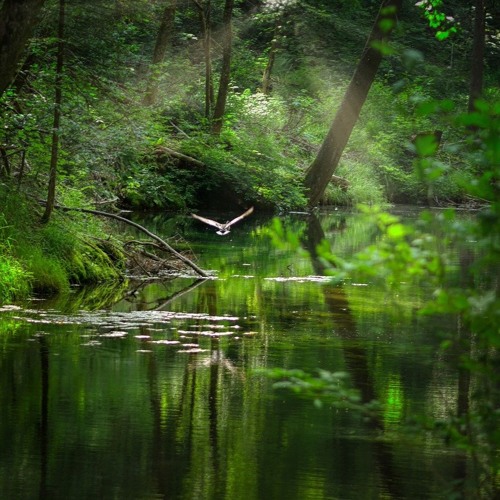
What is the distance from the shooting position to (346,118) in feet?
86.4

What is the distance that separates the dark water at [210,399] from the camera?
573 cm

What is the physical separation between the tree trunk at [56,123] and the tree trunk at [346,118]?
448 inches

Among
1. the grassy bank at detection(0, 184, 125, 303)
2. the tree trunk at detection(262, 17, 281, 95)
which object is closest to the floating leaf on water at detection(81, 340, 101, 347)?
the grassy bank at detection(0, 184, 125, 303)

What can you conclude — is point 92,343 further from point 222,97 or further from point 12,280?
point 222,97

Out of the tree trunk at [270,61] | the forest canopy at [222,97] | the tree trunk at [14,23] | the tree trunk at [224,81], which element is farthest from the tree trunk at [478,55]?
the tree trunk at [14,23]

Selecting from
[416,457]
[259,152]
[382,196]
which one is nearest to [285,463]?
[416,457]

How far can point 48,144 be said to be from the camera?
13.7 metres

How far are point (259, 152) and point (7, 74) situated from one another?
2184 centimetres

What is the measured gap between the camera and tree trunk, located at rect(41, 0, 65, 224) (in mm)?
13031

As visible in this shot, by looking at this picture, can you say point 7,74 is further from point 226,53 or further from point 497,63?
point 497,63

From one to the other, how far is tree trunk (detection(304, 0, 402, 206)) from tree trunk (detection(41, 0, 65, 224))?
11378 mm

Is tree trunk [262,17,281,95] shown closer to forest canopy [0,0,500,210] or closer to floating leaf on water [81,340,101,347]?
forest canopy [0,0,500,210]

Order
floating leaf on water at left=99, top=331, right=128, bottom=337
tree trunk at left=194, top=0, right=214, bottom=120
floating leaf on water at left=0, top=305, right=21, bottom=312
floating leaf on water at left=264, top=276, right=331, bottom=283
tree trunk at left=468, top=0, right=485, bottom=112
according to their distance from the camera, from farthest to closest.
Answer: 1. tree trunk at left=468, top=0, right=485, bottom=112
2. tree trunk at left=194, top=0, right=214, bottom=120
3. floating leaf on water at left=264, top=276, right=331, bottom=283
4. floating leaf on water at left=0, top=305, right=21, bottom=312
5. floating leaf on water at left=99, top=331, right=128, bottom=337

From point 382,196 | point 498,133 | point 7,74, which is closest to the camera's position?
point 498,133
